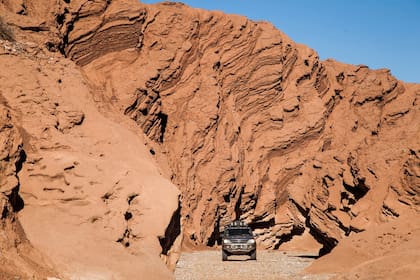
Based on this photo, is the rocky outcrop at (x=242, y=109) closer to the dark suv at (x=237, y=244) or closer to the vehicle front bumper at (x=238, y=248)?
the dark suv at (x=237, y=244)

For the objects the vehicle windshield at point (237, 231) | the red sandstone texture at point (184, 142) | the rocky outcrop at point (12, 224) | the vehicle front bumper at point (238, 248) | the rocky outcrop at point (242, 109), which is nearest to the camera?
the rocky outcrop at point (12, 224)

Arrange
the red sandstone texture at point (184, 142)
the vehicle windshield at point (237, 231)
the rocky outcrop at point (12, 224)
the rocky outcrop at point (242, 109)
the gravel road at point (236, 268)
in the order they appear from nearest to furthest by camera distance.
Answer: the rocky outcrop at point (12, 224) < the red sandstone texture at point (184, 142) < the gravel road at point (236, 268) < the vehicle windshield at point (237, 231) < the rocky outcrop at point (242, 109)

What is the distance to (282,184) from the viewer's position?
40312 millimetres

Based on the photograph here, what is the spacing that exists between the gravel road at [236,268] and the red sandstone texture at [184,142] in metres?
1.63

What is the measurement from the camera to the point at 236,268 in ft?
77.9

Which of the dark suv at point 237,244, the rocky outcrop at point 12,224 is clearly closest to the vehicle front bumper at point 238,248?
the dark suv at point 237,244

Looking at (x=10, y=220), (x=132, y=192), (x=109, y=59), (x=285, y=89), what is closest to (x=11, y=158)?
(x=10, y=220)

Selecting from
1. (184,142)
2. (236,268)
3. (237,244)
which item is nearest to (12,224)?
(236,268)

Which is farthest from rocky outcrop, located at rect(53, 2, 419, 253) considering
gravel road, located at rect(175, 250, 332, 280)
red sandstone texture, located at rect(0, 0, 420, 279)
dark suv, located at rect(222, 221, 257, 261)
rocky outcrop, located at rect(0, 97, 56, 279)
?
rocky outcrop, located at rect(0, 97, 56, 279)

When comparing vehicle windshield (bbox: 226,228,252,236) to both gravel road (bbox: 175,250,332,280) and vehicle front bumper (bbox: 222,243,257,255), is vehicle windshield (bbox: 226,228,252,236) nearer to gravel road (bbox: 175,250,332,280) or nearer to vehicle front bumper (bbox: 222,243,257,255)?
vehicle front bumper (bbox: 222,243,257,255)

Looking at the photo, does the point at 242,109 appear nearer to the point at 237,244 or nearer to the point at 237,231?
the point at 237,231

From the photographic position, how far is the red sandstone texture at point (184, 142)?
14.4m

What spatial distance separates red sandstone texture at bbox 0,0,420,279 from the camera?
1441cm

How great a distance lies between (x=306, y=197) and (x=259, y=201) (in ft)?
40.0
